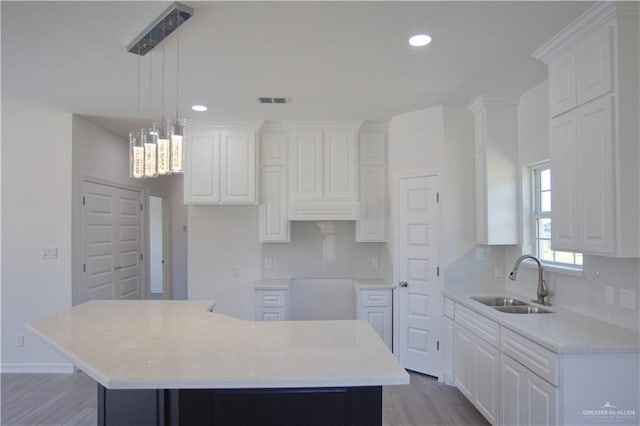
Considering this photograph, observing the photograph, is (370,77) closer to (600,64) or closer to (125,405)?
(600,64)

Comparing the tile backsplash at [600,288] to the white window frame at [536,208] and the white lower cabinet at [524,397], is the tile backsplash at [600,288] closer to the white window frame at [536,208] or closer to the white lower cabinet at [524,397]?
the white window frame at [536,208]

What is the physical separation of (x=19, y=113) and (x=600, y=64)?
502cm

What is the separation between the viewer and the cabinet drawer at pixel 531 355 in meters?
1.95

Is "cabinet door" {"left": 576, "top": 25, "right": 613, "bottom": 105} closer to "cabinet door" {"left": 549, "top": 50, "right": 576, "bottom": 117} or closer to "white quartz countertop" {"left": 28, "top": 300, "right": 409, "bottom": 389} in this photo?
"cabinet door" {"left": 549, "top": 50, "right": 576, "bottom": 117}

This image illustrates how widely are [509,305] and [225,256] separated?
10.3 feet

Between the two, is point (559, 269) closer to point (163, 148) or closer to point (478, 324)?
point (478, 324)

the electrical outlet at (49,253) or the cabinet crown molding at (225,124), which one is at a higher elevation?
the cabinet crown molding at (225,124)

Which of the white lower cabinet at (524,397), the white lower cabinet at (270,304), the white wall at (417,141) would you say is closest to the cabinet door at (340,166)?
the white wall at (417,141)

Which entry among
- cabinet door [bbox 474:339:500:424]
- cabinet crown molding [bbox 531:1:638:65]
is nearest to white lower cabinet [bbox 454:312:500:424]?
cabinet door [bbox 474:339:500:424]

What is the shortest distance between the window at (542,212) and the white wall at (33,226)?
454 cm

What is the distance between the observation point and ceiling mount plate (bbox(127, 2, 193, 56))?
1975 mm

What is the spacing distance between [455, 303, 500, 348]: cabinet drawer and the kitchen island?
105cm

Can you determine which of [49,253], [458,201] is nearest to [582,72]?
[458,201]

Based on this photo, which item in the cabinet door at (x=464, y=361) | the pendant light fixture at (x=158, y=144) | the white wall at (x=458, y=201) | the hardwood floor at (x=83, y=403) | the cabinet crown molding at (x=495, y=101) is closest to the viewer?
the pendant light fixture at (x=158, y=144)
